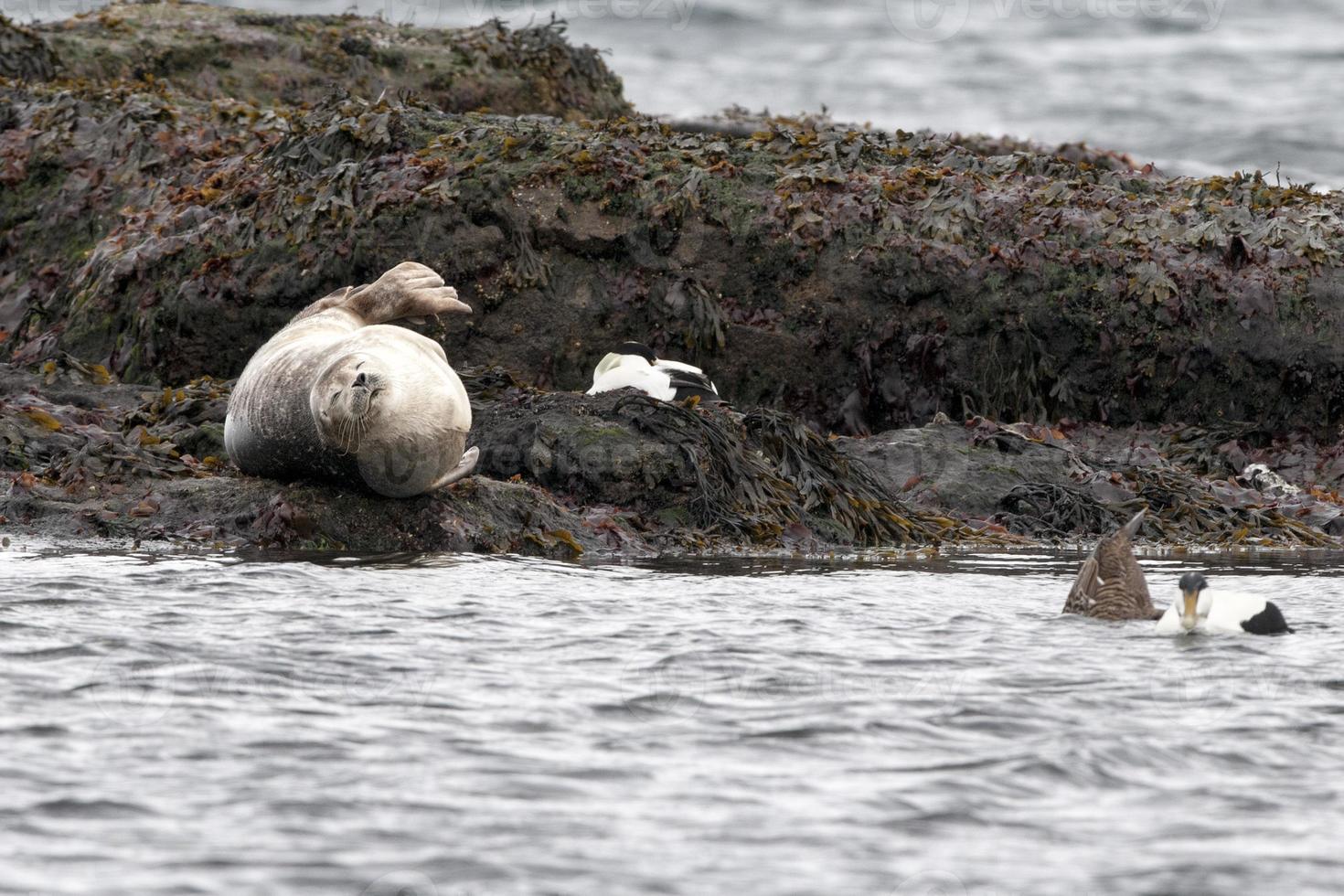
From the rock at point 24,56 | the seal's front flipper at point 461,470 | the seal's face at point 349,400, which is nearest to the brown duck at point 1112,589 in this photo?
the seal's front flipper at point 461,470

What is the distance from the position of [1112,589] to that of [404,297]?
173 inches

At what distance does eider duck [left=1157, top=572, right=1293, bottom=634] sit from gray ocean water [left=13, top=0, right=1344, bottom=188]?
76.3ft

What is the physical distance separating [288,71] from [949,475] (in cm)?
968

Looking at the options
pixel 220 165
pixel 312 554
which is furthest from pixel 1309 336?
pixel 220 165

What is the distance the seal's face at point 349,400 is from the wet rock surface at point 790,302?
1.43m

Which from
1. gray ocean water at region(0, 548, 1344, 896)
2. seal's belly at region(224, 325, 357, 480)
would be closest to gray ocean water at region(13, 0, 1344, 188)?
seal's belly at region(224, 325, 357, 480)

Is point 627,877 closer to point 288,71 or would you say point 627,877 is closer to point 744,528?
point 744,528

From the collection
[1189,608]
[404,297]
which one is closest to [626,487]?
[404,297]

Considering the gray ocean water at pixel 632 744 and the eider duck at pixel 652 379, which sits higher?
the eider duck at pixel 652 379

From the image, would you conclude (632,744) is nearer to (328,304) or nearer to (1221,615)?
(1221,615)

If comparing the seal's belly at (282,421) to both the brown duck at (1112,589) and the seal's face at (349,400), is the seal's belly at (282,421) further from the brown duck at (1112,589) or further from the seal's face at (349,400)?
the brown duck at (1112,589)

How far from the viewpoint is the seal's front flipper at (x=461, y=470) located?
320 inches

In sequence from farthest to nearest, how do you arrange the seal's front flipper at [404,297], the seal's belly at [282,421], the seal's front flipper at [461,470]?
the seal's front flipper at [404,297]
the seal's front flipper at [461,470]
the seal's belly at [282,421]

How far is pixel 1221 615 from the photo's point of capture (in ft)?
20.1
